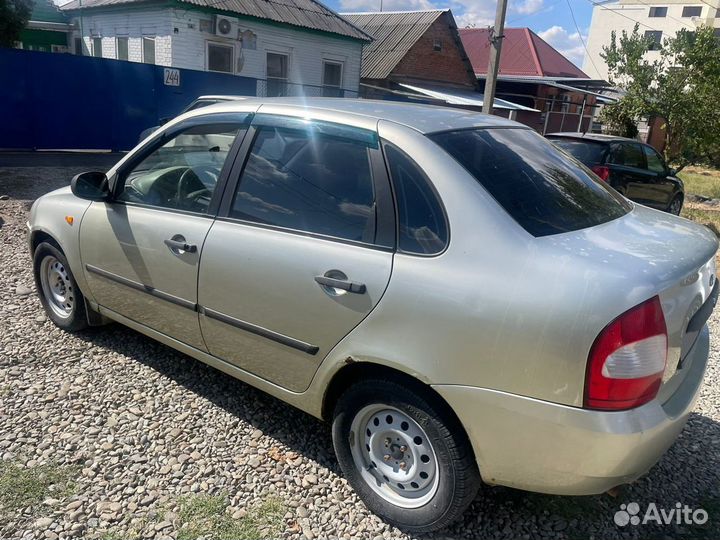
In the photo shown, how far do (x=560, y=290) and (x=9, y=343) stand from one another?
12.4 feet

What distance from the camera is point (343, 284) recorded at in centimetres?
234

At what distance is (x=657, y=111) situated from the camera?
13.0 meters

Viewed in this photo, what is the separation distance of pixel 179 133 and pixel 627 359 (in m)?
2.63

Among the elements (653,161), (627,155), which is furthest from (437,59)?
(627,155)

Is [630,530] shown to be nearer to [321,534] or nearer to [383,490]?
[383,490]

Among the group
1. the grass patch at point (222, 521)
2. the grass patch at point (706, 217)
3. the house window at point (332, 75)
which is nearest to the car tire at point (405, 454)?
the grass patch at point (222, 521)

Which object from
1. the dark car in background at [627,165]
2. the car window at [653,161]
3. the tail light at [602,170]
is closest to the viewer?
the tail light at [602,170]

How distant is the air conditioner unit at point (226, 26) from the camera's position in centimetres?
1523

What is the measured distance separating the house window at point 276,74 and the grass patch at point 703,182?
1274cm

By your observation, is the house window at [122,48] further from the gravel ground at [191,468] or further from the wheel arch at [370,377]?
the wheel arch at [370,377]

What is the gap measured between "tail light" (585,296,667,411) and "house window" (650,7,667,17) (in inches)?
2511

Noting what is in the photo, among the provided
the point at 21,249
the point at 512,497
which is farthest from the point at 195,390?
the point at 21,249

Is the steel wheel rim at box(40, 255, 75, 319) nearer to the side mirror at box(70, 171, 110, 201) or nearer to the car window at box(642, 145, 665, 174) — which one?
the side mirror at box(70, 171, 110, 201)

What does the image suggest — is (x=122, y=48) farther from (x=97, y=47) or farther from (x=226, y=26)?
(x=226, y=26)
